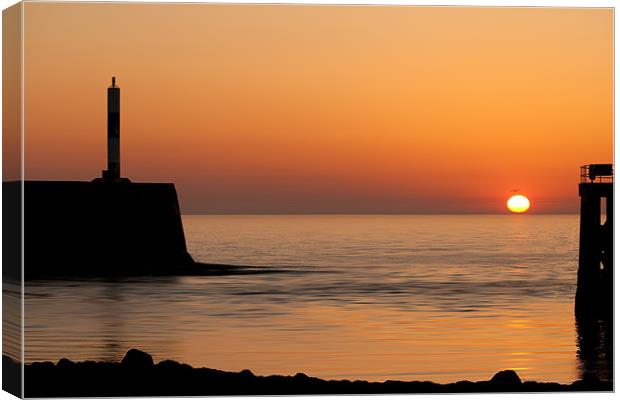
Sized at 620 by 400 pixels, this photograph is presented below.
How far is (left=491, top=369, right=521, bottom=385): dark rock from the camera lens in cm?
1063

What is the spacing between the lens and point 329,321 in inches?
723

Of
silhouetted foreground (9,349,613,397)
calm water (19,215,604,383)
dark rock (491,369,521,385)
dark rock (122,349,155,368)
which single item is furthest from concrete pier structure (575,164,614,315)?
dark rock (122,349,155,368)

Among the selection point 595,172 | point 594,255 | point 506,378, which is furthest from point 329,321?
point 506,378

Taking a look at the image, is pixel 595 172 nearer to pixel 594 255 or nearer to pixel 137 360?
pixel 594 255

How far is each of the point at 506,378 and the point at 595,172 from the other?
366 cm

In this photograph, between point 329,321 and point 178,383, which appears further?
point 329,321

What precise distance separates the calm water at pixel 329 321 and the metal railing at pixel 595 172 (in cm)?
184

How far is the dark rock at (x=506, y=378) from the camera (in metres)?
10.6

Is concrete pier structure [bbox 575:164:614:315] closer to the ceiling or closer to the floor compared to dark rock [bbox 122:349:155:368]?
closer to the ceiling

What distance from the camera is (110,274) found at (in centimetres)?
2267

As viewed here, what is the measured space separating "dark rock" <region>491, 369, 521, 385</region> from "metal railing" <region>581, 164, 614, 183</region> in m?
3.13

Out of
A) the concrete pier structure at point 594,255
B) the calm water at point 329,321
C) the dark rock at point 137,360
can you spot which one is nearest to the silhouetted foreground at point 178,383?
the dark rock at point 137,360

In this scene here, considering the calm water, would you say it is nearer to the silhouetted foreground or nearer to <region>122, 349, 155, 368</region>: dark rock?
the silhouetted foreground

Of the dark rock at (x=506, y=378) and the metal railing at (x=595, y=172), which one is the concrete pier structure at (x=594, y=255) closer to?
the metal railing at (x=595, y=172)
